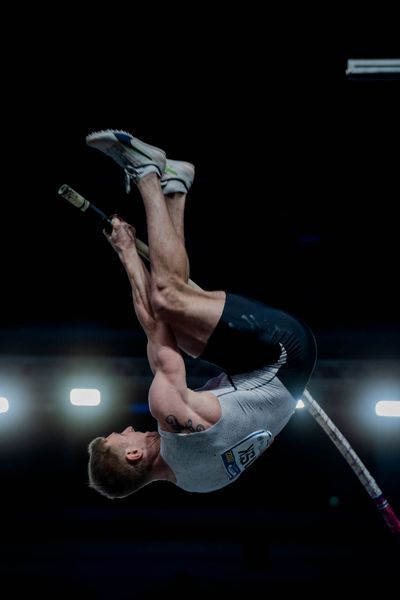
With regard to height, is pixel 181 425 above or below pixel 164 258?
below

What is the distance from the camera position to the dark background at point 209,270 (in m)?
3.15

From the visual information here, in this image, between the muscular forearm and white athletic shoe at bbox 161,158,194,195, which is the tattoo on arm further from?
white athletic shoe at bbox 161,158,194,195

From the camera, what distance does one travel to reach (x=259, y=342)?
2420 millimetres

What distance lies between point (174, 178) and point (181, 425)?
902mm

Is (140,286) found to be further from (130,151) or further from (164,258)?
(130,151)

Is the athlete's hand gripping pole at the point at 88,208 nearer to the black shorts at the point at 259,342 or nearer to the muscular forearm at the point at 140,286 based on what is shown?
the muscular forearm at the point at 140,286

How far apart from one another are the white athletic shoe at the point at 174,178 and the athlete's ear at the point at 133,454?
3.21 feet

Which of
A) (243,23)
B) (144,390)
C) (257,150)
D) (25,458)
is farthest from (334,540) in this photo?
(243,23)

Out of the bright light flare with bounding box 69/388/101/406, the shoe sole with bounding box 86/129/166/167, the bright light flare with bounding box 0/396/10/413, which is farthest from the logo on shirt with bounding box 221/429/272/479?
the bright light flare with bounding box 0/396/10/413

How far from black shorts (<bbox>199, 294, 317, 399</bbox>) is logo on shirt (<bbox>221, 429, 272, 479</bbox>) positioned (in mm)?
205

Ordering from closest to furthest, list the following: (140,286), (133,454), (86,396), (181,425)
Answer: (181,425) → (140,286) → (133,454) → (86,396)

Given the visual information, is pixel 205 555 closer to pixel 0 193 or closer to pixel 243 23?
pixel 0 193

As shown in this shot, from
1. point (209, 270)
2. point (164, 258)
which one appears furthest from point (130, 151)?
point (209, 270)

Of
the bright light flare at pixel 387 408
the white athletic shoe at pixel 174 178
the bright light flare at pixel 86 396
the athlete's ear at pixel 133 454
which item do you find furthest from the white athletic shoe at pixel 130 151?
the bright light flare at pixel 387 408
